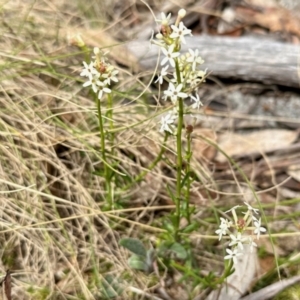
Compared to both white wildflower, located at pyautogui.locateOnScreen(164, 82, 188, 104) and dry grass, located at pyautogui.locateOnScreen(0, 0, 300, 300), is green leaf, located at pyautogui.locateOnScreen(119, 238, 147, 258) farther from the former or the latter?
white wildflower, located at pyautogui.locateOnScreen(164, 82, 188, 104)

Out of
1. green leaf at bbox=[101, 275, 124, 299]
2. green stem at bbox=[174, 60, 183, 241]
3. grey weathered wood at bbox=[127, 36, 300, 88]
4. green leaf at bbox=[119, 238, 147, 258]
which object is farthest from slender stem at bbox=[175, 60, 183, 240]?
grey weathered wood at bbox=[127, 36, 300, 88]

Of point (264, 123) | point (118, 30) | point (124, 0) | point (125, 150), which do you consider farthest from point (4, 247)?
point (124, 0)

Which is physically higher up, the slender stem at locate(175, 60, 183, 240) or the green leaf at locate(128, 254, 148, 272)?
the slender stem at locate(175, 60, 183, 240)

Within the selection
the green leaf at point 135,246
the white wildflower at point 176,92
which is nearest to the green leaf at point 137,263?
the green leaf at point 135,246

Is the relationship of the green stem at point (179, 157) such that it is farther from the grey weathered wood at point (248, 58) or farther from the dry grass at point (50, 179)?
the grey weathered wood at point (248, 58)

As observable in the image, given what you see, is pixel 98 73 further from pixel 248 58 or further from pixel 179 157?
pixel 248 58

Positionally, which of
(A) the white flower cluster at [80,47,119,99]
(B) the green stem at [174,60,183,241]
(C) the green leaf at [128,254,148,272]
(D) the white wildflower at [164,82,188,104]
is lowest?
(C) the green leaf at [128,254,148,272]

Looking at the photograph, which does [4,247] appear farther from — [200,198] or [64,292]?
[200,198]
